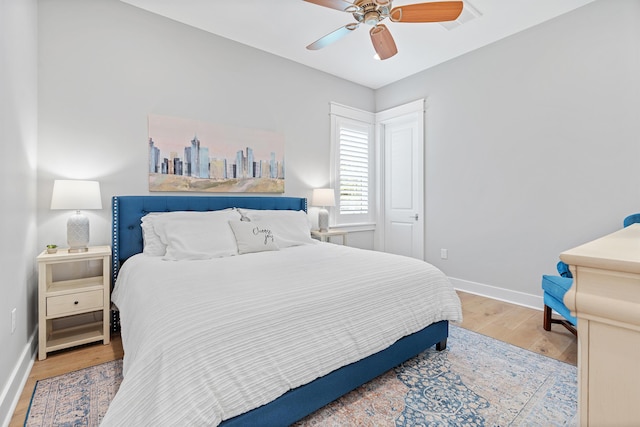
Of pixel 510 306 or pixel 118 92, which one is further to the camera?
pixel 510 306

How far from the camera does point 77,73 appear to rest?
2.52 meters

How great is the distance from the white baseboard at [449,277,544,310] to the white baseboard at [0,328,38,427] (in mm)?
4031

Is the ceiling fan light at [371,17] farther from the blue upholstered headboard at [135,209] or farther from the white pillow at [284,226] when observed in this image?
the blue upholstered headboard at [135,209]

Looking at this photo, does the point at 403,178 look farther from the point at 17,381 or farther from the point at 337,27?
the point at 17,381

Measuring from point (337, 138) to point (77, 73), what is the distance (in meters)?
2.91

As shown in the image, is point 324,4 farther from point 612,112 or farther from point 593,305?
point 612,112

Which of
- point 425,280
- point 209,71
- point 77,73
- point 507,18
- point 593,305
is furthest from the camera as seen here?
point 209,71

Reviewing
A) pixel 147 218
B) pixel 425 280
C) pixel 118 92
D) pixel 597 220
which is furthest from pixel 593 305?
pixel 118 92

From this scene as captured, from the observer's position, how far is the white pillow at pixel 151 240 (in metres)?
2.46

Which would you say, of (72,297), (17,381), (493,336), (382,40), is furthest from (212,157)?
(493,336)

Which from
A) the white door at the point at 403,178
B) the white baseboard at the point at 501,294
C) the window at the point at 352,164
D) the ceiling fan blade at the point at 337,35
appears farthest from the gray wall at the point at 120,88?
the white baseboard at the point at 501,294

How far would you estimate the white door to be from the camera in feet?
13.8

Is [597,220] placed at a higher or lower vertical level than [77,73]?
lower

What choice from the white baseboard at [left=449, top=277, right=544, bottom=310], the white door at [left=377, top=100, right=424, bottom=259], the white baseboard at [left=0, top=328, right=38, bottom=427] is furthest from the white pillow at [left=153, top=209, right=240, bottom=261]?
the white baseboard at [left=449, top=277, right=544, bottom=310]
